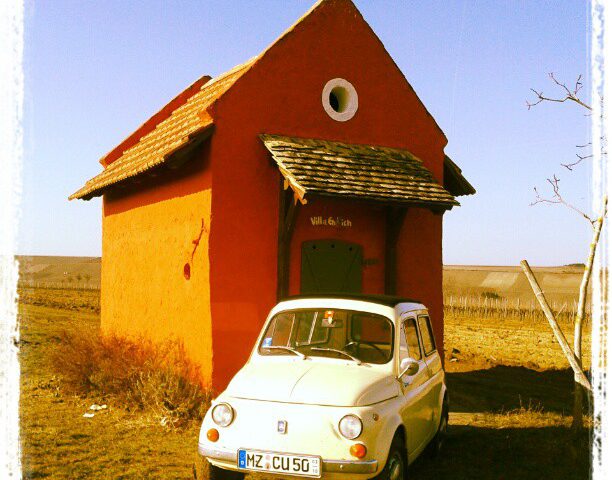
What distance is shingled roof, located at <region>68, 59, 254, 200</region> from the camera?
9.43 meters

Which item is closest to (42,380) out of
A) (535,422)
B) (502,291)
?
(535,422)

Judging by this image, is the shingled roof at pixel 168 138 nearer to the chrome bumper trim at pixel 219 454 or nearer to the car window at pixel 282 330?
the car window at pixel 282 330

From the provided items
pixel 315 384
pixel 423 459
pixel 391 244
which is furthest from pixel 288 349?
pixel 391 244

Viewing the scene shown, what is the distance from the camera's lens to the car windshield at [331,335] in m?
5.70

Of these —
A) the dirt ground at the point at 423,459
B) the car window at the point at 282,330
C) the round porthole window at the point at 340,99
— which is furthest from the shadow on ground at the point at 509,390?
the round porthole window at the point at 340,99

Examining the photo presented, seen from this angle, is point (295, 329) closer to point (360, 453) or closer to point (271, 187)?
point (360, 453)

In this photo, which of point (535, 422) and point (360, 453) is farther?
point (535, 422)

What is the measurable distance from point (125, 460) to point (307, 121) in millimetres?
6147

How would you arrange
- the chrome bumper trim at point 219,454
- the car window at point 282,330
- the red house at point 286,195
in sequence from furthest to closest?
the red house at point 286,195 → the car window at point 282,330 → the chrome bumper trim at point 219,454

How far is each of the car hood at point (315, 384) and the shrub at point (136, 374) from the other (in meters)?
3.13

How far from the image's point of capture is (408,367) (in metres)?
5.55

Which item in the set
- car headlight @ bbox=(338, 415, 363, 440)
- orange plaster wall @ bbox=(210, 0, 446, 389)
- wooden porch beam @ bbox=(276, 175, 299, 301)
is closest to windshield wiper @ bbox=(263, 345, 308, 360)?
car headlight @ bbox=(338, 415, 363, 440)

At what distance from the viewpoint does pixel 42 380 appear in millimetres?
11250

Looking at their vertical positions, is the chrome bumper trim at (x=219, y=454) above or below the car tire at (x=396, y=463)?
above
